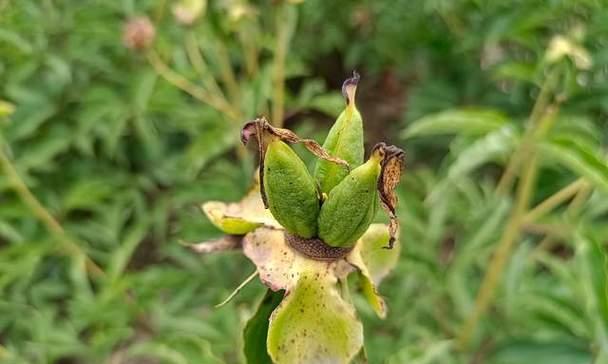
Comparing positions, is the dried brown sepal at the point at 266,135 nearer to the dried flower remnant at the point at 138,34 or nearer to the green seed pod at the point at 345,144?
the green seed pod at the point at 345,144

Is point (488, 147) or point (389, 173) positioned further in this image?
point (488, 147)

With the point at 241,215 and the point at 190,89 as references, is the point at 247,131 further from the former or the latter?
the point at 190,89

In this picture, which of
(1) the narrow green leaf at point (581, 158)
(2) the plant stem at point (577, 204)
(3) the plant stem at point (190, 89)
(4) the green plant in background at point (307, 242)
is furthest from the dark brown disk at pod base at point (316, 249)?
(3) the plant stem at point (190, 89)

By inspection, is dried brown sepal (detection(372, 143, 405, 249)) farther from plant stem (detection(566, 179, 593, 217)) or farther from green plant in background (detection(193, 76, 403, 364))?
plant stem (detection(566, 179, 593, 217))

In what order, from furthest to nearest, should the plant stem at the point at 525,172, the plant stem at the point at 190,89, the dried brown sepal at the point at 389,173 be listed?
the plant stem at the point at 190,89 < the plant stem at the point at 525,172 < the dried brown sepal at the point at 389,173

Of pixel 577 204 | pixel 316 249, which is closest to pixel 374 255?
pixel 316 249

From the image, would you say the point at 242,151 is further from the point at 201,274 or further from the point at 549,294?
the point at 549,294

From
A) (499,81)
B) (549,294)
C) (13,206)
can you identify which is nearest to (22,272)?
(13,206)

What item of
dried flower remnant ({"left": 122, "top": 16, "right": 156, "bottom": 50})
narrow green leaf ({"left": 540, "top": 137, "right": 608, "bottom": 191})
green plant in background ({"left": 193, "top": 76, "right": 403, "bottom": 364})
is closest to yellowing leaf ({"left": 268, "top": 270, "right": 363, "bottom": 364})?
green plant in background ({"left": 193, "top": 76, "right": 403, "bottom": 364})
